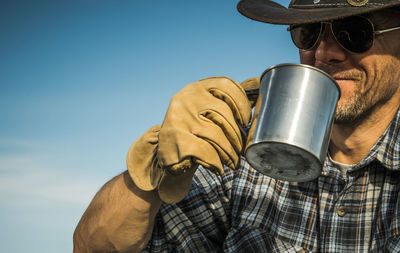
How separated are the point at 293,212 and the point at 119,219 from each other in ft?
3.37

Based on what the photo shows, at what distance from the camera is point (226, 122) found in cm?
211

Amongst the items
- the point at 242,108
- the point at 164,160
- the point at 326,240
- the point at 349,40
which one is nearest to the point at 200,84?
the point at 242,108

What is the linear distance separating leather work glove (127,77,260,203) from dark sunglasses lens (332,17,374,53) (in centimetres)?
79

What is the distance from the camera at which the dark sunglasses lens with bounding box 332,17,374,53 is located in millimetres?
2721

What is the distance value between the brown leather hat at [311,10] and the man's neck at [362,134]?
674 millimetres

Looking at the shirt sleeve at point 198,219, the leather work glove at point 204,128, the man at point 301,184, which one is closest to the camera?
the leather work glove at point 204,128

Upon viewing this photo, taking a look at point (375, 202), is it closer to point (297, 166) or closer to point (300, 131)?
point (297, 166)

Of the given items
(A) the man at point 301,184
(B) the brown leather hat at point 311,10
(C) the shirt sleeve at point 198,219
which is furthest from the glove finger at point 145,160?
(B) the brown leather hat at point 311,10

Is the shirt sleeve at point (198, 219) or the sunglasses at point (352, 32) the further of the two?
the shirt sleeve at point (198, 219)

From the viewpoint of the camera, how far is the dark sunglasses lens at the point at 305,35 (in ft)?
9.46

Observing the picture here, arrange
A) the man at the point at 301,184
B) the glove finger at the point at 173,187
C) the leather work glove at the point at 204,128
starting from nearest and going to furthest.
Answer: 1. the leather work glove at the point at 204,128
2. the glove finger at the point at 173,187
3. the man at the point at 301,184

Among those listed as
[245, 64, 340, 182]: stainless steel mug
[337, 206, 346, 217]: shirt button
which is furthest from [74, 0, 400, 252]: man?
[245, 64, 340, 182]: stainless steel mug

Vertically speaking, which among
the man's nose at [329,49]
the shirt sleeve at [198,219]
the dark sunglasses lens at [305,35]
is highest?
→ the dark sunglasses lens at [305,35]

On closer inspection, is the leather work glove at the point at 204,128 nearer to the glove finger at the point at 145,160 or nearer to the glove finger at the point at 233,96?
the glove finger at the point at 233,96
